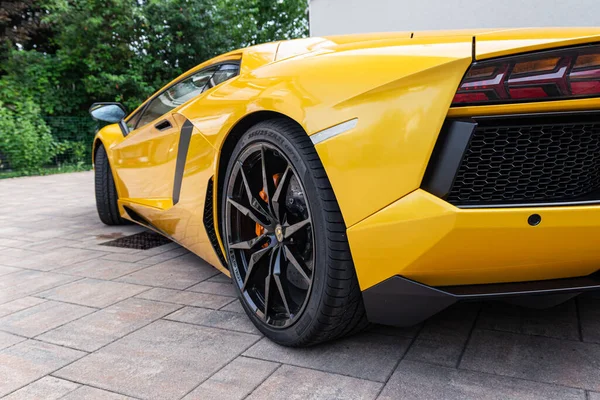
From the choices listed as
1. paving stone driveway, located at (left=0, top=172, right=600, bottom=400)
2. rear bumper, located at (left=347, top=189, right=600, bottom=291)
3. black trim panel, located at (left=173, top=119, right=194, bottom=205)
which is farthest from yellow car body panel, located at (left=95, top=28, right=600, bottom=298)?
black trim panel, located at (left=173, top=119, right=194, bottom=205)

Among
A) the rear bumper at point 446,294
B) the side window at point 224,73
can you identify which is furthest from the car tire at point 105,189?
the rear bumper at point 446,294

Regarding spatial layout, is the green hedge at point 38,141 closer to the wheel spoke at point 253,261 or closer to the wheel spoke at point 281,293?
the wheel spoke at point 253,261

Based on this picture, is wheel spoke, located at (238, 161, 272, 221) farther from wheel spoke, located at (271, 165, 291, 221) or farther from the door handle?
the door handle

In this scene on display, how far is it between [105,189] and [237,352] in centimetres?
293

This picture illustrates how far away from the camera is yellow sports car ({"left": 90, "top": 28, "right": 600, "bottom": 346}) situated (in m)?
1.35

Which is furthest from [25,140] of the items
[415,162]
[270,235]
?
[415,162]

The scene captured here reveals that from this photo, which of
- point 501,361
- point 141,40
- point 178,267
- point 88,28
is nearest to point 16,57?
point 88,28

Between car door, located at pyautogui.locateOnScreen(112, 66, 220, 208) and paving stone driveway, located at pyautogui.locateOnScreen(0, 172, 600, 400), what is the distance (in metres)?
0.64

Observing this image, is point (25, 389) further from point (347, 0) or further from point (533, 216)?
point (347, 0)

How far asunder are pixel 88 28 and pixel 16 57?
2097 millimetres

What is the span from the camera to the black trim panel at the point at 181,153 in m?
2.61

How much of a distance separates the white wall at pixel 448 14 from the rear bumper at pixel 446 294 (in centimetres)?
348

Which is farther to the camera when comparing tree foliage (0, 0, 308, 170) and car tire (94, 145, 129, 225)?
tree foliage (0, 0, 308, 170)

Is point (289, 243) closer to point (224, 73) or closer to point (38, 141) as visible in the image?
point (224, 73)
